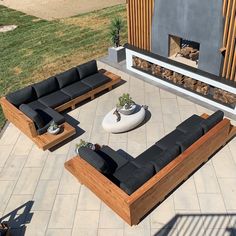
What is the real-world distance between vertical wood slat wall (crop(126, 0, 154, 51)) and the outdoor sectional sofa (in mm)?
2051

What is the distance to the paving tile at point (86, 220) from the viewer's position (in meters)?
8.51

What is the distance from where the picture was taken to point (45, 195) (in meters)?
9.48

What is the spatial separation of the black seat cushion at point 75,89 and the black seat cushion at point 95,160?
14.5 feet

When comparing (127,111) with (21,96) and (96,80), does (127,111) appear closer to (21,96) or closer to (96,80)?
(96,80)

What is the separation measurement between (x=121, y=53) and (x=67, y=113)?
16.8ft

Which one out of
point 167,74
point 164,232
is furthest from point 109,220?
point 167,74

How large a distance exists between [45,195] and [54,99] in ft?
14.6

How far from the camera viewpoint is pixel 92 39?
19484 mm

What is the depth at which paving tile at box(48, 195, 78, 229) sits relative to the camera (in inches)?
340

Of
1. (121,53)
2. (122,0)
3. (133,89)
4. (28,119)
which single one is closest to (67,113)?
(28,119)

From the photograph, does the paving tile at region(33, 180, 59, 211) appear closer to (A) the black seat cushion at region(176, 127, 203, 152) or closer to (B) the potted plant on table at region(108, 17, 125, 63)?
(A) the black seat cushion at region(176, 127, 203, 152)

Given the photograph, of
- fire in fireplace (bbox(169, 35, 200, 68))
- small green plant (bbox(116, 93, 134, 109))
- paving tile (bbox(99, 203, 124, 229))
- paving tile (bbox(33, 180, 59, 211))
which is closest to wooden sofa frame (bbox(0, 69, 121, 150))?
paving tile (bbox(33, 180, 59, 211))

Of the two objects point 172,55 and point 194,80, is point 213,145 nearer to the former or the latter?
point 194,80

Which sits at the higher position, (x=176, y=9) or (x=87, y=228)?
(x=176, y=9)
